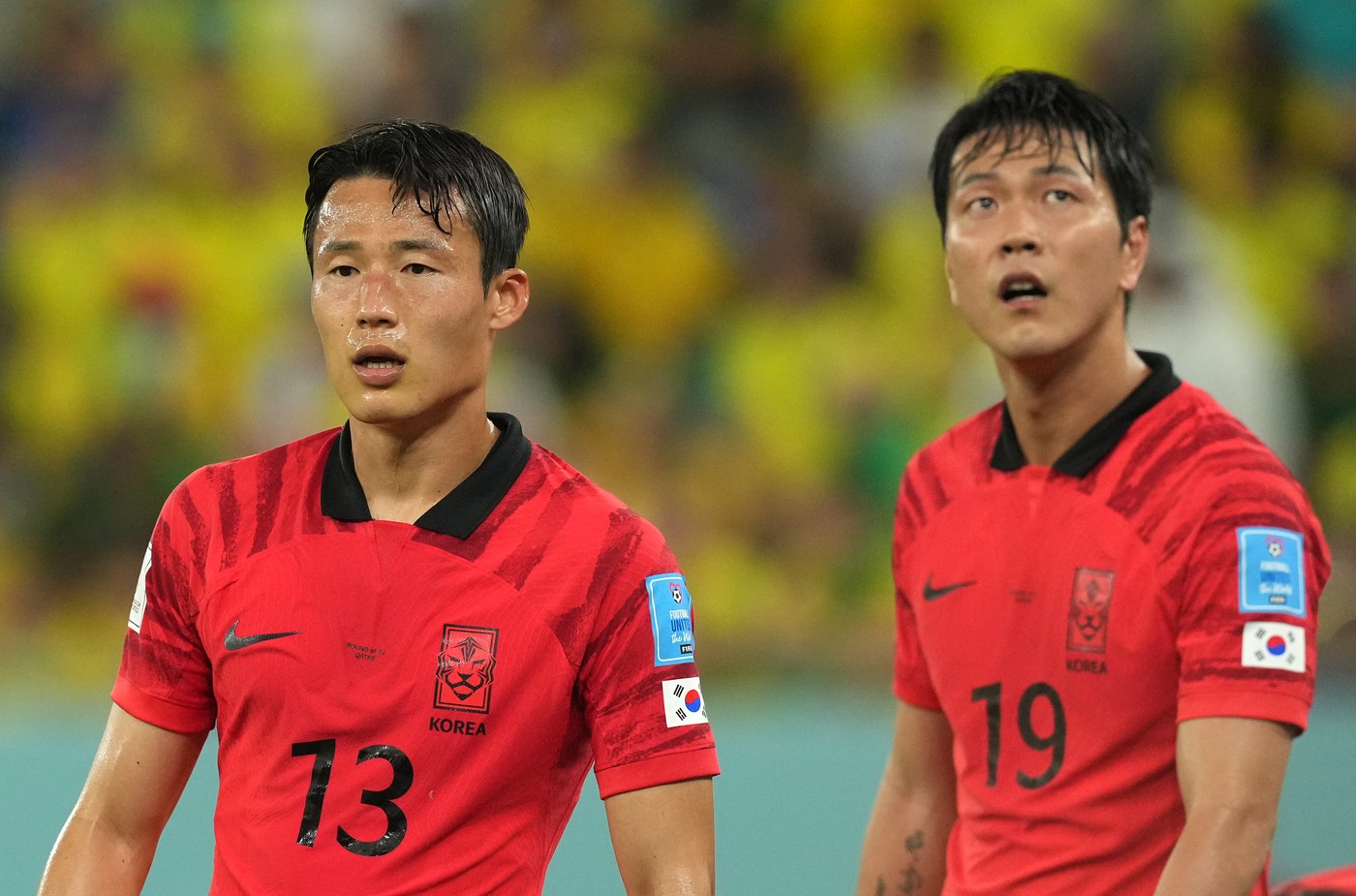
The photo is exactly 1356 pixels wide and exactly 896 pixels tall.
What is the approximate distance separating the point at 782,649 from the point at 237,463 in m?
3.28

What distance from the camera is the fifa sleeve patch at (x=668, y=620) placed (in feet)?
8.66

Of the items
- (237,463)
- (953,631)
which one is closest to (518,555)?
(237,463)

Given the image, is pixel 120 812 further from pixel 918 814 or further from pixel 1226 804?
pixel 1226 804

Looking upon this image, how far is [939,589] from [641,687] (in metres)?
0.82

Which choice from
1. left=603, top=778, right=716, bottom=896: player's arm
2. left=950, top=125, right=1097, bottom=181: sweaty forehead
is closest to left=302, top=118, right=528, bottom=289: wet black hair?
left=603, top=778, right=716, bottom=896: player's arm

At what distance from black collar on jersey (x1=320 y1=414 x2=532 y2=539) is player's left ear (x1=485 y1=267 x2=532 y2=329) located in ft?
0.57

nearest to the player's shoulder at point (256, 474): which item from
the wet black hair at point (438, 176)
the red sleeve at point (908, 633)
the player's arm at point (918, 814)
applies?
the wet black hair at point (438, 176)

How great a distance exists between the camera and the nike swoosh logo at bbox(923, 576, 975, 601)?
323 cm

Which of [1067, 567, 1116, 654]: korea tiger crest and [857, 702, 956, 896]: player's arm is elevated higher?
[1067, 567, 1116, 654]: korea tiger crest

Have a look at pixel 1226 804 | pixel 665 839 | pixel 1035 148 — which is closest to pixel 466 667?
pixel 665 839

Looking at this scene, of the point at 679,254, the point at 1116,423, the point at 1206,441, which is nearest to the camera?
the point at 1206,441

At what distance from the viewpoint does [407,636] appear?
104 inches

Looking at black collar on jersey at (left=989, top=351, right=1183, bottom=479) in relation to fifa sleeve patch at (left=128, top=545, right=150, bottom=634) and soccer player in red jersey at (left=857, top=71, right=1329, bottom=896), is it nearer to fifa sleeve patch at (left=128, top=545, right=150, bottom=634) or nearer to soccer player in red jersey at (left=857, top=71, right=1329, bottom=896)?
soccer player in red jersey at (left=857, top=71, right=1329, bottom=896)

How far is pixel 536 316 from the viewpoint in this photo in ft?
22.6
